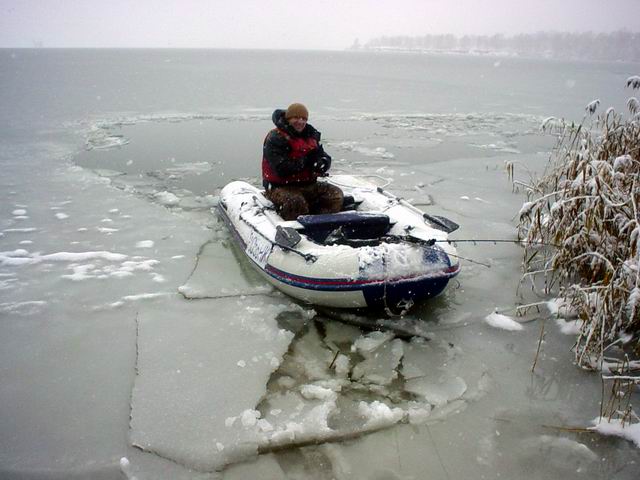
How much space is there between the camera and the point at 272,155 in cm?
502

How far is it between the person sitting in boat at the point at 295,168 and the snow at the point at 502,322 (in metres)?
2.08

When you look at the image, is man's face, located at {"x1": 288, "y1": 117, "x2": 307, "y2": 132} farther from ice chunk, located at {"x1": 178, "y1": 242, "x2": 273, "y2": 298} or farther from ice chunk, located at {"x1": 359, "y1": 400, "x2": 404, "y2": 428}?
ice chunk, located at {"x1": 359, "y1": 400, "x2": 404, "y2": 428}

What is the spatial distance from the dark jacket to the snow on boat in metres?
0.46

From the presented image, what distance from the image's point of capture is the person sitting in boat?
4953mm

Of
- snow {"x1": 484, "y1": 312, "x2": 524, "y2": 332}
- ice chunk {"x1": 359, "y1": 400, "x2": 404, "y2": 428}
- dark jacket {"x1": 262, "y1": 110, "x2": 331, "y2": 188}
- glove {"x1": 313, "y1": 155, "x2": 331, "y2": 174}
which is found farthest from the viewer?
glove {"x1": 313, "y1": 155, "x2": 331, "y2": 174}

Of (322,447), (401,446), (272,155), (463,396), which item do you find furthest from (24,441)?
(272,155)

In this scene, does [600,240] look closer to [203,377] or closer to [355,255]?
[355,255]

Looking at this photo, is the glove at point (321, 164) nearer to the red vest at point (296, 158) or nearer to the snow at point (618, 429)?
the red vest at point (296, 158)

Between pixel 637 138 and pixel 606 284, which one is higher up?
pixel 637 138

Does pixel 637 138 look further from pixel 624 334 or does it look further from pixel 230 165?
pixel 230 165

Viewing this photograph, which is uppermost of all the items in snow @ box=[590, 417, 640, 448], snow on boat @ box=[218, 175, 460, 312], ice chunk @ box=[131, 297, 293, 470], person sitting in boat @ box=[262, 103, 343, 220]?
person sitting in boat @ box=[262, 103, 343, 220]

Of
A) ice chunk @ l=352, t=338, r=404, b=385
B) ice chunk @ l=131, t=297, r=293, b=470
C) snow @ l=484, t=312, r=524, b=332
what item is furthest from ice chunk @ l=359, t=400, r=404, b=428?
snow @ l=484, t=312, r=524, b=332

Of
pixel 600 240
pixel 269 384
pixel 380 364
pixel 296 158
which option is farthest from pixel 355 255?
pixel 600 240

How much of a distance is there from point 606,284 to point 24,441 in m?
4.11
